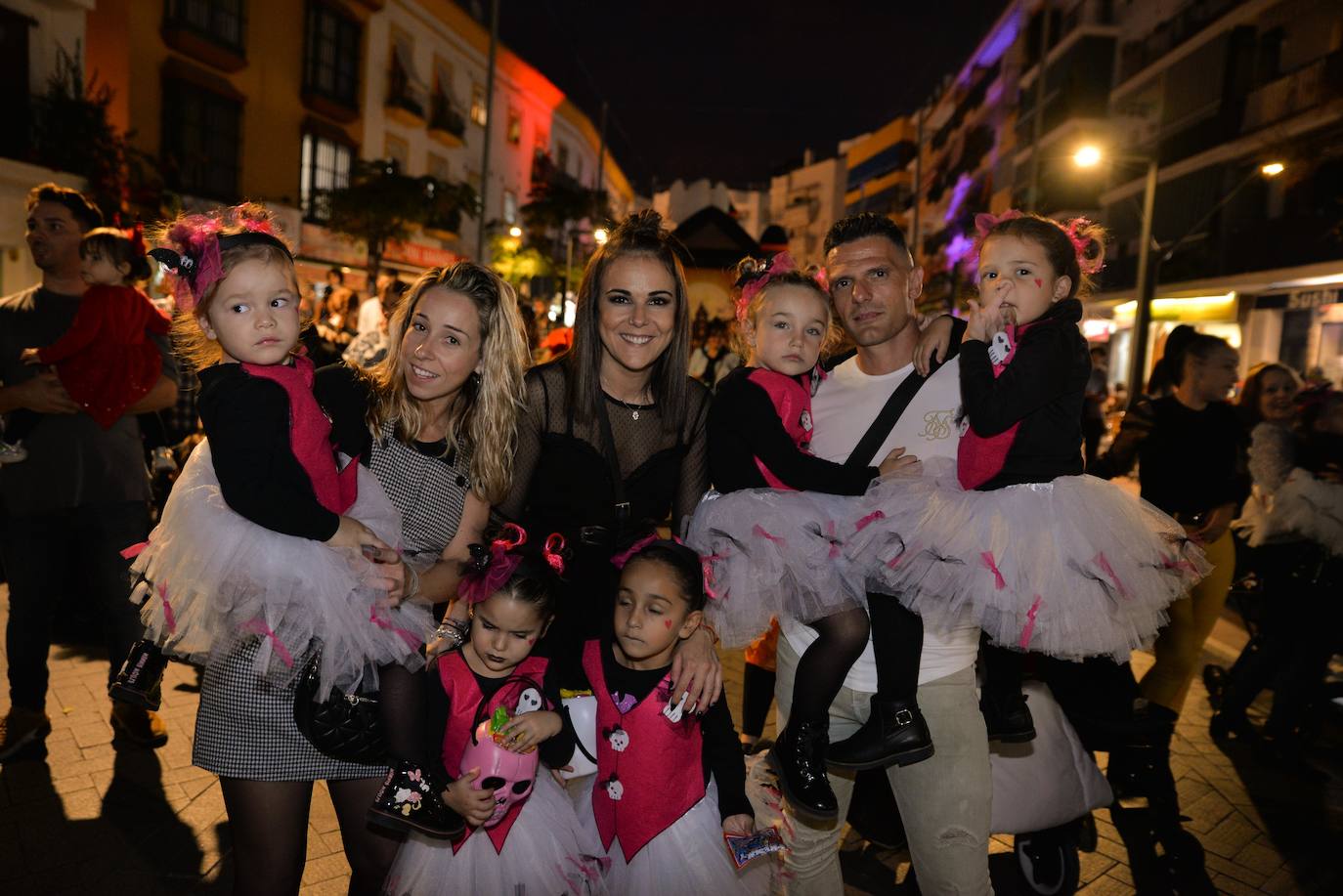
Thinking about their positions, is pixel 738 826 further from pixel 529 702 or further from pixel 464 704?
pixel 464 704

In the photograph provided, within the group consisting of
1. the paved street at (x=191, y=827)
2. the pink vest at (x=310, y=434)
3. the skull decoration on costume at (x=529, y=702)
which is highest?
the pink vest at (x=310, y=434)

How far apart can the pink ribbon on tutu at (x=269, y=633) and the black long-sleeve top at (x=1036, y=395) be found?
75.0 inches

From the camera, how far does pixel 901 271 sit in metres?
2.81

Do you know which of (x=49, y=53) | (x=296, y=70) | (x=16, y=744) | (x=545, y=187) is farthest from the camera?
(x=545, y=187)

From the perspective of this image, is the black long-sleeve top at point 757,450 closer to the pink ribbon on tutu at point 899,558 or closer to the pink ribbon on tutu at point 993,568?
the pink ribbon on tutu at point 899,558

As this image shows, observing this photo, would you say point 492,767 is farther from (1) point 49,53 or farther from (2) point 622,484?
(1) point 49,53

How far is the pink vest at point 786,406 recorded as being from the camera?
8.87 feet

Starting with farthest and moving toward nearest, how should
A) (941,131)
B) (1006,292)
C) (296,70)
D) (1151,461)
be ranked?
(941,131) < (296,70) < (1151,461) < (1006,292)

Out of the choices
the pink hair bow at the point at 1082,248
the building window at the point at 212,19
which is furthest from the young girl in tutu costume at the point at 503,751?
the building window at the point at 212,19

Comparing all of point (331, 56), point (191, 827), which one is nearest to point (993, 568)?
point (191, 827)

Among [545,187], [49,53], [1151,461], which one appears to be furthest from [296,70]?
[1151,461]

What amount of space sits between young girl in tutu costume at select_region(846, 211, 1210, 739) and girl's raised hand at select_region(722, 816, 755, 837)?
0.78m

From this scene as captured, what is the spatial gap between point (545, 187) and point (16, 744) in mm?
27854

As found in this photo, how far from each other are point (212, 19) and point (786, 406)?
67.3 ft
